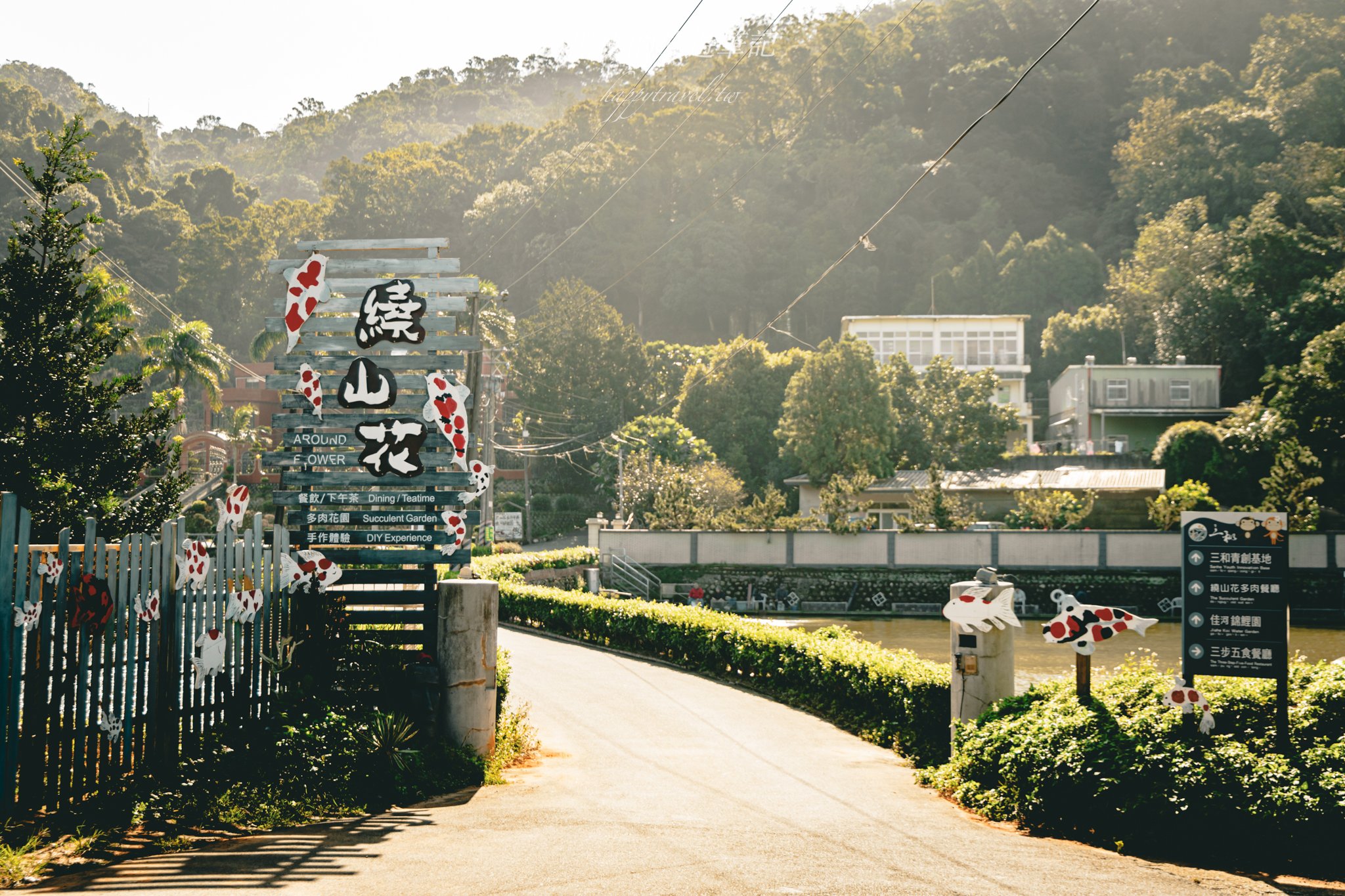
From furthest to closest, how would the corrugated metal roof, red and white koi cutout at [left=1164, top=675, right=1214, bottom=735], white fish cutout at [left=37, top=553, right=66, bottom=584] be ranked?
the corrugated metal roof < red and white koi cutout at [left=1164, top=675, right=1214, bottom=735] < white fish cutout at [left=37, top=553, right=66, bottom=584]

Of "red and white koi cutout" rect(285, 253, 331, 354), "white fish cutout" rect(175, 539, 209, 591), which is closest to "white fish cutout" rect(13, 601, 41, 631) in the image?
"white fish cutout" rect(175, 539, 209, 591)

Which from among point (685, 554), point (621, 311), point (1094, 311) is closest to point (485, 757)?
point (685, 554)

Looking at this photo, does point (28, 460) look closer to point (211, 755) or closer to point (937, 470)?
point (211, 755)

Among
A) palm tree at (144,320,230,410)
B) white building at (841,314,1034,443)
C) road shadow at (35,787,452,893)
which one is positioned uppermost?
white building at (841,314,1034,443)

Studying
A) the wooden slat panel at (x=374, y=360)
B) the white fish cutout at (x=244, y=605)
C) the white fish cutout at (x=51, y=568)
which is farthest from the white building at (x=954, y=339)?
the white fish cutout at (x=51, y=568)

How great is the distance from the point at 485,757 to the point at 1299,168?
221 feet

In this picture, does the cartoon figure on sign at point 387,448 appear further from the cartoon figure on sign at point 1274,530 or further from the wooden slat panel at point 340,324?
the cartoon figure on sign at point 1274,530

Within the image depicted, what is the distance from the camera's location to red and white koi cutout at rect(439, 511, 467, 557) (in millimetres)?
10422

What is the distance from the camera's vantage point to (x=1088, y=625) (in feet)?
30.3

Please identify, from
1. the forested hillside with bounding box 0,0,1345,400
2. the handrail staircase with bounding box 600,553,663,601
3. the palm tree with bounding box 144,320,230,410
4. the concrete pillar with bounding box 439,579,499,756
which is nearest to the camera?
the concrete pillar with bounding box 439,579,499,756

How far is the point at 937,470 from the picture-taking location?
38750 millimetres

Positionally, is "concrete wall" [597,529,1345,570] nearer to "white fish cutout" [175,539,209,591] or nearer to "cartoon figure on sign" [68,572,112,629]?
"white fish cutout" [175,539,209,591]

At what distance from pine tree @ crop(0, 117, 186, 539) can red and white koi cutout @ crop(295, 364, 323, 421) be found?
3270mm

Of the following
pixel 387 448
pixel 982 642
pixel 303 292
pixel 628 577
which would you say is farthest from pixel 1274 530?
pixel 628 577
